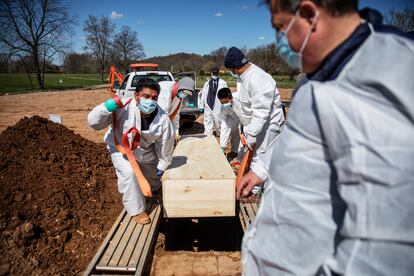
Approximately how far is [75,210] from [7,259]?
120cm

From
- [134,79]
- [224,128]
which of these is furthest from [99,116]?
[134,79]

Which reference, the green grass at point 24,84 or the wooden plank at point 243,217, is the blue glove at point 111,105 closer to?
the wooden plank at point 243,217

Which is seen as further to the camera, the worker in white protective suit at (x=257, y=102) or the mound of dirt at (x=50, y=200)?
the worker in white protective suit at (x=257, y=102)

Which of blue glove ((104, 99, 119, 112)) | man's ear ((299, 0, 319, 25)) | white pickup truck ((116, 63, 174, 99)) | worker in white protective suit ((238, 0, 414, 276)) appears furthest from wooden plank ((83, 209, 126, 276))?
white pickup truck ((116, 63, 174, 99))

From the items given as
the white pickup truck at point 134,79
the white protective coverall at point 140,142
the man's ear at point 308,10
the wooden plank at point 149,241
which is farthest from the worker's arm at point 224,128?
the man's ear at point 308,10

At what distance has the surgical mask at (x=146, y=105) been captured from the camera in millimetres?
3625

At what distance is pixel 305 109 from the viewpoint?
99 centimetres

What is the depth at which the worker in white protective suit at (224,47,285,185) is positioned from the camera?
445 cm

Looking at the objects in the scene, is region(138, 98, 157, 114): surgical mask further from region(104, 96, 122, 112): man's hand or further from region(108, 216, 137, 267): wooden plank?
region(108, 216, 137, 267): wooden plank

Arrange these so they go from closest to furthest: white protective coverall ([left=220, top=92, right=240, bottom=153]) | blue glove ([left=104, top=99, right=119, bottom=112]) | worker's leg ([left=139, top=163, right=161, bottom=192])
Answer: blue glove ([left=104, top=99, right=119, bottom=112]) → worker's leg ([left=139, top=163, right=161, bottom=192]) → white protective coverall ([left=220, top=92, right=240, bottom=153])

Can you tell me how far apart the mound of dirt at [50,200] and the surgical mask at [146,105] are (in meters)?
1.66

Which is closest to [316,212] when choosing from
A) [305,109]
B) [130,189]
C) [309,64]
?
[305,109]

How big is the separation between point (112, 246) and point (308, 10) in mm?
2878

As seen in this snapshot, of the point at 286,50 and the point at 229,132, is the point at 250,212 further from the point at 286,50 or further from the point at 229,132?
the point at 229,132
